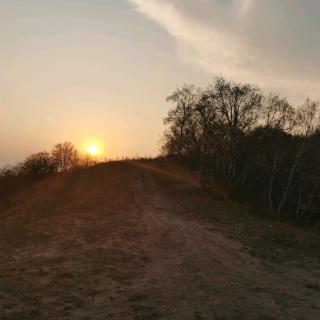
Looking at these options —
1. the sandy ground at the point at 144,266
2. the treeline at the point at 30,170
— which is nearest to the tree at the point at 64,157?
the treeline at the point at 30,170

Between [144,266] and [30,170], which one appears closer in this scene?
[144,266]

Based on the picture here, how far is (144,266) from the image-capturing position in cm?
1995

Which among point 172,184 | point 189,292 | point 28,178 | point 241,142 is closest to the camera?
point 189,292

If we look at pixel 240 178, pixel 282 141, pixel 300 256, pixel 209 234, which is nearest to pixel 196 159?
pixel 240 178

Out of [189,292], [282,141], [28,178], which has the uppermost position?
[282,141]

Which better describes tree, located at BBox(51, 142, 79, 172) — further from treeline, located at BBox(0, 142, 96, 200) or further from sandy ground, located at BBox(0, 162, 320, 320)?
sandy ground, located at BBox(0, 162, 320, 320)

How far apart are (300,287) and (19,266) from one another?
10462 mm

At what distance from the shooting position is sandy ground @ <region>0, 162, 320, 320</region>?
47.5 ft

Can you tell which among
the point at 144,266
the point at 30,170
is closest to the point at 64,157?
the point at 30,170

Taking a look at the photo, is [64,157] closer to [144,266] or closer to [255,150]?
[255,150]

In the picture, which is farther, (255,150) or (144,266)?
(255,150)

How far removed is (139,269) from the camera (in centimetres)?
1944

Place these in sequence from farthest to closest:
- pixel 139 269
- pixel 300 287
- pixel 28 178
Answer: pixel 28 178 < pixel 139 269 < pixel 300 287

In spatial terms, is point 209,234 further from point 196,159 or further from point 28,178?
point 196,159
